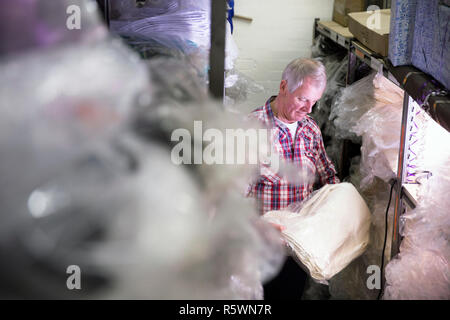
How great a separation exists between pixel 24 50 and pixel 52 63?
0.04 meters

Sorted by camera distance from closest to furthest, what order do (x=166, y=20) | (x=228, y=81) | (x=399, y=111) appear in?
(x=166, y=20) → (x=399, y=111) → (x=228, y=81)

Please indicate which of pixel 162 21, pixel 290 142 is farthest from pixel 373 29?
pixel 162 21

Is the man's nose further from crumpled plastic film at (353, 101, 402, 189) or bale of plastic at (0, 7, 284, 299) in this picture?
bale of plastic at (0, 7, 284, 299)

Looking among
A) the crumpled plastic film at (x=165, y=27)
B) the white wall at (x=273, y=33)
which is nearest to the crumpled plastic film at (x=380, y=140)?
the crumpled plastic film at (x=165, y=27)

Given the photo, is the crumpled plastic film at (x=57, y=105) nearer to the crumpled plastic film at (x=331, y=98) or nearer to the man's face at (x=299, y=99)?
the man's face at (x=299, y=99)

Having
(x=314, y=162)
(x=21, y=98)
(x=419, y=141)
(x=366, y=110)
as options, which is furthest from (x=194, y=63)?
(x=366, y=110)

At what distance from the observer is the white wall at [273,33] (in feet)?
14.8

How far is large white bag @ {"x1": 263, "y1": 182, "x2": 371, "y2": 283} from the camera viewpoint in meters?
1.59

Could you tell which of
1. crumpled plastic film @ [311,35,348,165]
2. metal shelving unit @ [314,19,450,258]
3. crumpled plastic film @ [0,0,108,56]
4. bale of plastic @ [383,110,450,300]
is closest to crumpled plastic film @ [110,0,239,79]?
crumpled plastic film @ [0,0,108,56]

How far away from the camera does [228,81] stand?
3.13 metres

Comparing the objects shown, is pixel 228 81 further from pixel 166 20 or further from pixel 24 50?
pixel 24 50

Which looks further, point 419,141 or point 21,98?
point 419,141

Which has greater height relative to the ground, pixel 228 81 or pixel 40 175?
pixel 40 175

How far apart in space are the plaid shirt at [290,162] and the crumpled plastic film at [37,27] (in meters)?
1.53
